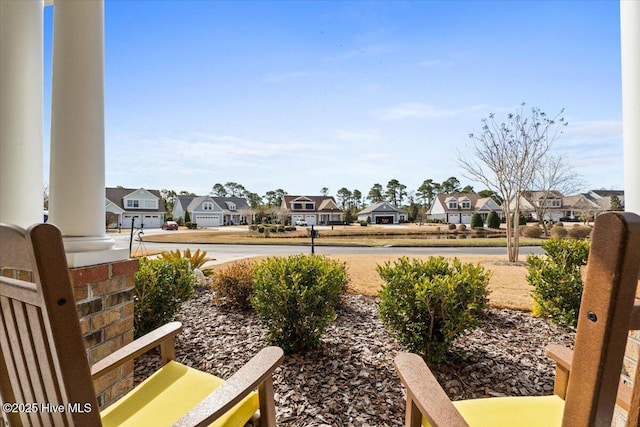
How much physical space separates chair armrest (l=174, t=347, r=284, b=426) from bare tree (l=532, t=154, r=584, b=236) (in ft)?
19.5

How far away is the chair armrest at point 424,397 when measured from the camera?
0.67 metres

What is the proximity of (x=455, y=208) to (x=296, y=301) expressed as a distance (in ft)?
38.0


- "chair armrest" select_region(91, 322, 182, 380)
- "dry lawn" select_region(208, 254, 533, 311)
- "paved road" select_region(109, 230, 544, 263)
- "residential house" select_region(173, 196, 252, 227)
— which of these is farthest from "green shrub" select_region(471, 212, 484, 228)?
"chair armrest" select_region(91, 322, 182, 380)

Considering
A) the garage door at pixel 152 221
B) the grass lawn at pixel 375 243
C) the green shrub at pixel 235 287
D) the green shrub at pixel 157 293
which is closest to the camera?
the green shrub at pixel 157 293

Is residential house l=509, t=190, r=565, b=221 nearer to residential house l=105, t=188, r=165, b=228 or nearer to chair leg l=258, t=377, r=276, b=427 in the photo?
chair leg l=258, t=377, r=276, b=427

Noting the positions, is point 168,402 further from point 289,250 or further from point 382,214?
point 382,214

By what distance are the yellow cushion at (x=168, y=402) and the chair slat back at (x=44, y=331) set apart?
11.9 inches

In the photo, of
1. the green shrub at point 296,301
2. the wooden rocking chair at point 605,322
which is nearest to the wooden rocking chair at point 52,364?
the wooden rocking chair at point 605,322

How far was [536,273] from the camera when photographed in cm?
250

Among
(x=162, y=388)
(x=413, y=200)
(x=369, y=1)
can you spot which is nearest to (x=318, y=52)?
(x=369, y=1)

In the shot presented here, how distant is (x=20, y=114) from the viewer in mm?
1614

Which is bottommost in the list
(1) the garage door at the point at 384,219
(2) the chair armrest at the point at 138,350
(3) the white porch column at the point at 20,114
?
(1) the garage door at the point at 384,219

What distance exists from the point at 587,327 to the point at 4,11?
2589mm

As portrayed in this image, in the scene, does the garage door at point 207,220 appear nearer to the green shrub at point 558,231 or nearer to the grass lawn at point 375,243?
the grass lawn at point 375,243
